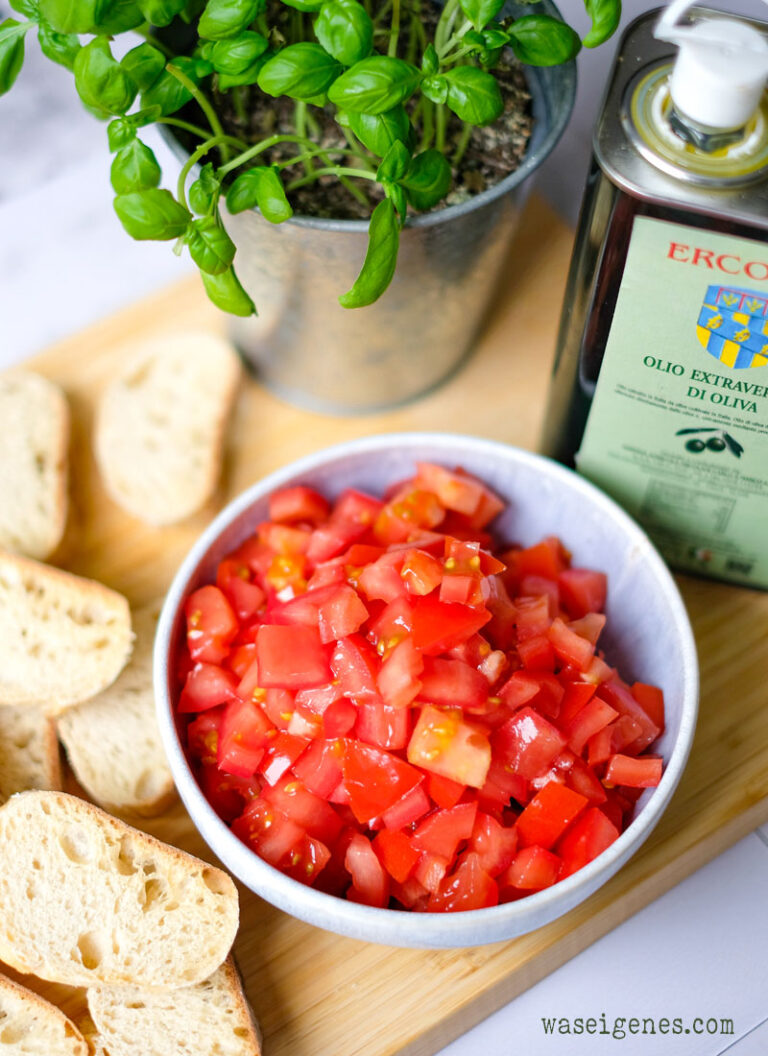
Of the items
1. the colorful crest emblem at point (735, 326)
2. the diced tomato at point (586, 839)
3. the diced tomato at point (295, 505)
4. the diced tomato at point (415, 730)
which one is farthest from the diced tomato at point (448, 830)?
the colorful crest emblem at point (735, 326)

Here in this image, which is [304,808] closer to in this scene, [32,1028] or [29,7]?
[32,1028]

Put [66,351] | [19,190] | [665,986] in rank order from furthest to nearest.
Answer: [19,190] → [66,351] → [665,986]

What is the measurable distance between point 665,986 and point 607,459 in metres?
0.62

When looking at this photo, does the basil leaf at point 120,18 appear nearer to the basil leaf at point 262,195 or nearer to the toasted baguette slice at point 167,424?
the basil leaf at point 262,195

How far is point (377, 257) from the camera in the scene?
3.36 feet

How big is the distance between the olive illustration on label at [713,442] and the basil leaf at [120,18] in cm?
72

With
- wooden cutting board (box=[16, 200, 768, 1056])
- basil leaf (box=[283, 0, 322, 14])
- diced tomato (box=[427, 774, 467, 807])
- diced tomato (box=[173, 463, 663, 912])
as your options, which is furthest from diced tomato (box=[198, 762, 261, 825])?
basil leaf (box=[283, 0, 322, 14])

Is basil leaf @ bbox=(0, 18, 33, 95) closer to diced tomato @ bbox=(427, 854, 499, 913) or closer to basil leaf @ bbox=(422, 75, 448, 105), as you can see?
basil leaf @ bbox=(422, 75, 448, 105)

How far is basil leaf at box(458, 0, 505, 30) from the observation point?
969 mm

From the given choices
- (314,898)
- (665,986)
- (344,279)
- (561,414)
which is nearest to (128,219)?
(344,279)

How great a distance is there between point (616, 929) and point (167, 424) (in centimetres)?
93

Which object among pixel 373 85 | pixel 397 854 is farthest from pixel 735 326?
pixel 397 854

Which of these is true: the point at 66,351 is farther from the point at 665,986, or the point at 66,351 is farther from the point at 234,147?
the point at 665,986

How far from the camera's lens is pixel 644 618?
4.05ft
